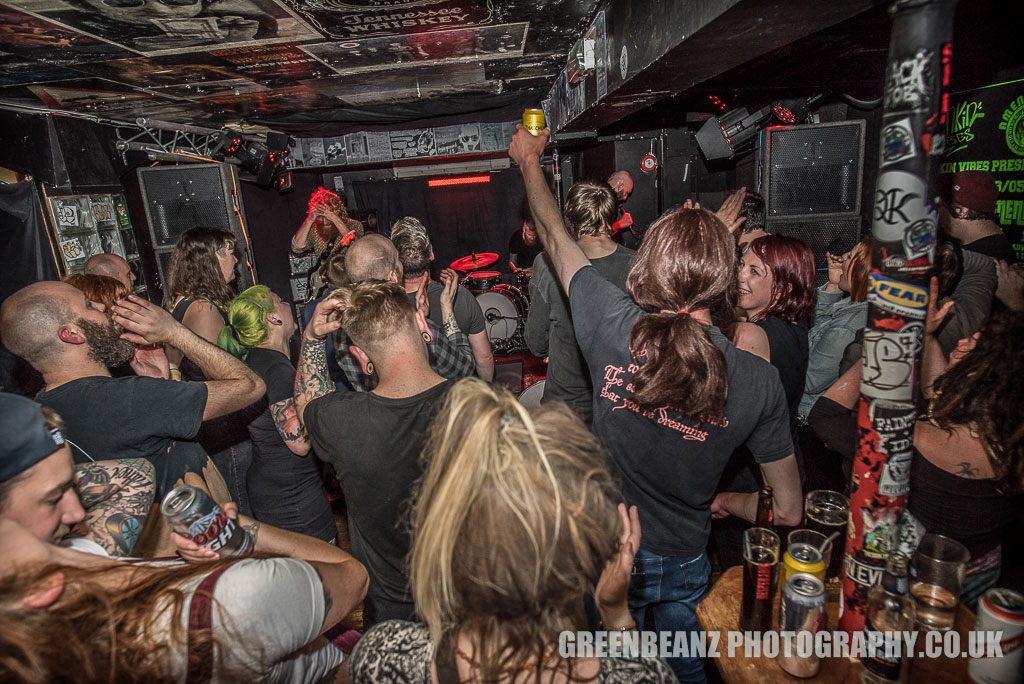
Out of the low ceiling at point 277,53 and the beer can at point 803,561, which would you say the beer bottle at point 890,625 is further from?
the low ceiling at point 277,53

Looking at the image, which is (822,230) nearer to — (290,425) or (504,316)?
(504,316)

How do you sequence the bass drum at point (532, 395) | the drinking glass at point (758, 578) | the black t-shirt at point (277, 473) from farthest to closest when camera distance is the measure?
the bass drum at point (532, 395) → the black t-shirt at point (277, 473) → the drinking glass at point (758, 578)

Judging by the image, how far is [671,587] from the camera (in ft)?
5.14

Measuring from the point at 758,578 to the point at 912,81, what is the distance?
111cm

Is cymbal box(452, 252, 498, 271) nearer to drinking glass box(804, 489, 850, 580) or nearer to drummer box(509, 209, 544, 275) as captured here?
drummer box(509, 209, 544, 275)

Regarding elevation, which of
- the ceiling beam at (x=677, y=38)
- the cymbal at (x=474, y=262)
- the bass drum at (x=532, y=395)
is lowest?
the bass drum at (x=532, y=395)

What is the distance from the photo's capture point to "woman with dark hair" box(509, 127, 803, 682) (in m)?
1.32

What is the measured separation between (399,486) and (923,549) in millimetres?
1395

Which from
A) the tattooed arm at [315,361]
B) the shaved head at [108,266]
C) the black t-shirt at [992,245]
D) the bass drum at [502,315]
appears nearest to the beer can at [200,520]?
the tattooed arm at [315,361]

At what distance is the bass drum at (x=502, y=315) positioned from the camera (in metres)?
5.98

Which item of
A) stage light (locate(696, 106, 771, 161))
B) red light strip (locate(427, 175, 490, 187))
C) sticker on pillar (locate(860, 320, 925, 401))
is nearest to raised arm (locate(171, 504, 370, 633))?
sticker on pillar (locate(860, 320, 925, 401))

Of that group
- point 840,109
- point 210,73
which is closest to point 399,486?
point 210,73

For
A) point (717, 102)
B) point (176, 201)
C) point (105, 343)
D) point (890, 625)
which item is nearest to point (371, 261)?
point (105, 343)

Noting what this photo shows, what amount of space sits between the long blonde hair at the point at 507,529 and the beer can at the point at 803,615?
1.65 feet
